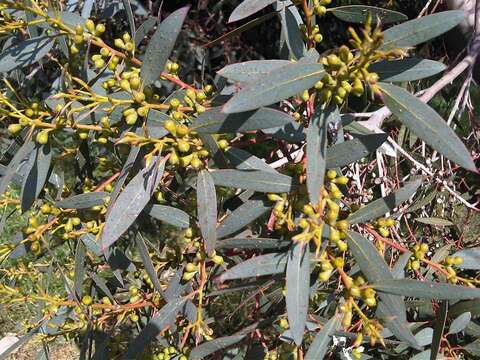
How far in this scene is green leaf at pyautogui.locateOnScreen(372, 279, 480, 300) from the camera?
1050 millimetres

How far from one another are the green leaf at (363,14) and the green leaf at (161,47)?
0.34 m

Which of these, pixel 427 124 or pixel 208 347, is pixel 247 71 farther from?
pixel 208 347

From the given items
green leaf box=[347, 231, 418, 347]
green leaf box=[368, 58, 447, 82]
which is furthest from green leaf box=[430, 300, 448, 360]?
green leaf box=[368, 58, 447, 82]

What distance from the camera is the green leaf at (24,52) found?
1.23 metres

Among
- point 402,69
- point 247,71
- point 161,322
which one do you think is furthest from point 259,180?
point 161,322

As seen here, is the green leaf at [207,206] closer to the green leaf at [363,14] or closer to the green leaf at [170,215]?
the green leaf at [170,215]

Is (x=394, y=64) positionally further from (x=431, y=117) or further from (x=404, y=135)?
(x=404, y=135)

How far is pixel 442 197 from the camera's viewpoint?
6.48 ft

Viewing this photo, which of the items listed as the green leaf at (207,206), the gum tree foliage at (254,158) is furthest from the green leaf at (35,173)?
the green leaf at (207,206)

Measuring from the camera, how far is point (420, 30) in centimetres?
98

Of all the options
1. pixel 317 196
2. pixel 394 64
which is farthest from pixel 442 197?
pixel 317 196

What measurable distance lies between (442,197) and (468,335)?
54 cm

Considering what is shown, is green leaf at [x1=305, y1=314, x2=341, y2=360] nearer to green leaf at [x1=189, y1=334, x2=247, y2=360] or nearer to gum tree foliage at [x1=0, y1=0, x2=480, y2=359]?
gum tree foliage at [x1=0, y1=0, x2=480, y2=359]

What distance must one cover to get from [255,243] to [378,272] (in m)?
0.24
